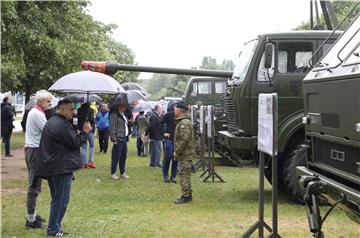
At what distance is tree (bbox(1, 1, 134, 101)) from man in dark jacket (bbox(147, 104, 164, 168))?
172 inches

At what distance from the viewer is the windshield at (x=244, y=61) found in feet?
31.3

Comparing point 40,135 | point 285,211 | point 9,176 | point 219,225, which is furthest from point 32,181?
point 9,176

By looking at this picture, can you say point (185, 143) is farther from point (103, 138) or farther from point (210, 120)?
point (103, 138)

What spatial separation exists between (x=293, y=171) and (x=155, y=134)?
18.7ft

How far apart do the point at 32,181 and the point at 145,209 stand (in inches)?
86.3

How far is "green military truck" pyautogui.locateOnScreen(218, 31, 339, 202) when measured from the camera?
9.19m

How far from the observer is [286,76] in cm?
923

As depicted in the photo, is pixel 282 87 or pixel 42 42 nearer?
pixel 282 87

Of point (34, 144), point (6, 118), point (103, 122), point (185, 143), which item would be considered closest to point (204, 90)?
point (103, 122)

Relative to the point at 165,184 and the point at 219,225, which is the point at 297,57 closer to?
the point at 219,225

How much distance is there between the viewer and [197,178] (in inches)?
499

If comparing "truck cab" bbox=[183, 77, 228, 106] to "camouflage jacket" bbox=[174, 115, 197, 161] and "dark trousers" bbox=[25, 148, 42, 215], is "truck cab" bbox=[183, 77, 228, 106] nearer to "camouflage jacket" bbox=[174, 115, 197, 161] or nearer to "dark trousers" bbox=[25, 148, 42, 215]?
"camouflage jacket" bbox=[174, 115, 197, 161]

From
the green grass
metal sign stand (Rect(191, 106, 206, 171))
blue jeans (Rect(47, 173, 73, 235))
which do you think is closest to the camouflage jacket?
the green grass

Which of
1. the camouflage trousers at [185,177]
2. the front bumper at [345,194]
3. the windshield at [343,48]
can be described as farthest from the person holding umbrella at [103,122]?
the front bumper at [345,194]
